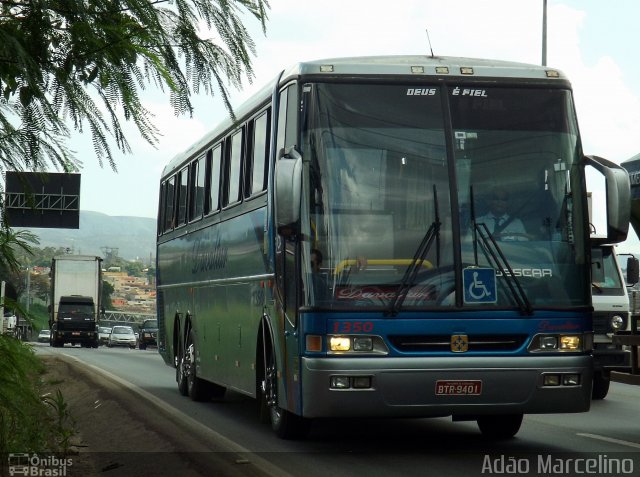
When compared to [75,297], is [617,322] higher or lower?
lower

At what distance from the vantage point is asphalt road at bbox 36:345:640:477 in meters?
10.7

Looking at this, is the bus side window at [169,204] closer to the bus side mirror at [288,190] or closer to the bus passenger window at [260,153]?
the bus passenger window at [260,153]

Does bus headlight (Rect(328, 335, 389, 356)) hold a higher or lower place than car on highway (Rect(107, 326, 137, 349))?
lower

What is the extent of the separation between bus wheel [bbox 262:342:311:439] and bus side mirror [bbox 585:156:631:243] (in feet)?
11.2

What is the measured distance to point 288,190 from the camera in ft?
36.1

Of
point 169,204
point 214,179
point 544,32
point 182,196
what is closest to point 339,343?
point 214,179

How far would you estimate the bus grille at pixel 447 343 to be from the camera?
436 inches

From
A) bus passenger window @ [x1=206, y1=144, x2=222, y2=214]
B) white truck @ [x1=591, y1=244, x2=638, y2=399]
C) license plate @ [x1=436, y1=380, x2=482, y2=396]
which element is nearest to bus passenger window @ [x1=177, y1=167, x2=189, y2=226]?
bus passenger window @ [x1=206, y1=144, x2=222, y2=214]

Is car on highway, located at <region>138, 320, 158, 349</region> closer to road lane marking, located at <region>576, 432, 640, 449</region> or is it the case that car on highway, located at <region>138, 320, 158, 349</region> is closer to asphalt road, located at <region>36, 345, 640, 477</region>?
asphalt road, located at <region>36, 345, 640, 477</region>

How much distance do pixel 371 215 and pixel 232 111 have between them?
14.8ft

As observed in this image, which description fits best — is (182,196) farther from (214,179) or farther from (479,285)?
(479,285)

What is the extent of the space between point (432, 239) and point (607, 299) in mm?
8492

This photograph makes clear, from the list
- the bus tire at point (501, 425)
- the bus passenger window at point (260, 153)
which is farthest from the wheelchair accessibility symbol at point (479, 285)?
the bus passenger window at point (260, 153)

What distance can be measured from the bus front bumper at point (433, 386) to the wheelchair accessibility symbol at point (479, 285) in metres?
0.50
